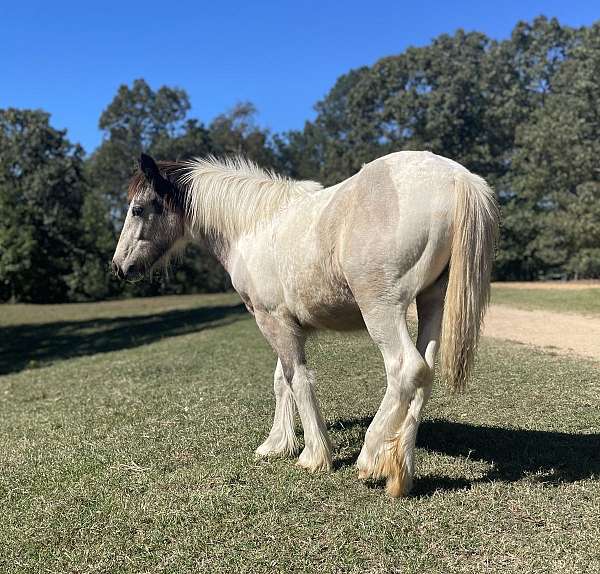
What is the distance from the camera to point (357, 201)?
3334 mm

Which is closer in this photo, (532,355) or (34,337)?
(532,355)

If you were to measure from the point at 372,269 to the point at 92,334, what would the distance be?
16525 mm

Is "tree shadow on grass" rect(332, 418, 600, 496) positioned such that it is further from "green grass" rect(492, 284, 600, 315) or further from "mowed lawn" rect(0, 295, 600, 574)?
"green grass" rect(492, 284, 600, 315)

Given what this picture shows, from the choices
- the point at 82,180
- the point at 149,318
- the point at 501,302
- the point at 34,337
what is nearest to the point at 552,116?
the point at 501,302

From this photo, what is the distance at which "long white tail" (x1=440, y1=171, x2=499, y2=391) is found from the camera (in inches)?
122

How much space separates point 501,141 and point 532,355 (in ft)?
87.6

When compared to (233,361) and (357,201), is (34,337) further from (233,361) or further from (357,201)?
(357,201)

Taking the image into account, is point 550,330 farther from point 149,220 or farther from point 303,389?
point 149,220

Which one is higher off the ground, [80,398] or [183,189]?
[183,189]

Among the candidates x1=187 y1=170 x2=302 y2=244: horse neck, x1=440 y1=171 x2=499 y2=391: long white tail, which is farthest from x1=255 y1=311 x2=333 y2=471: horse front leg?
x1=440 y1=171 x2=499 y2=391: long white tail

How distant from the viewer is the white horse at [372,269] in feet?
10.3

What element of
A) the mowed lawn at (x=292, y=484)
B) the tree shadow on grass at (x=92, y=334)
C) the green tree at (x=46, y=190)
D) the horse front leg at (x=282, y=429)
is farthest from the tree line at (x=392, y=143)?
the horse front leg at (x=282, y=429)

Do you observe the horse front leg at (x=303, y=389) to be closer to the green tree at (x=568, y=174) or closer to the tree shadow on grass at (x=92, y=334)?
the tree shadow on grass at (x=92, y=334)

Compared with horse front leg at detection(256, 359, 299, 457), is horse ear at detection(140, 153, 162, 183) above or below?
above
